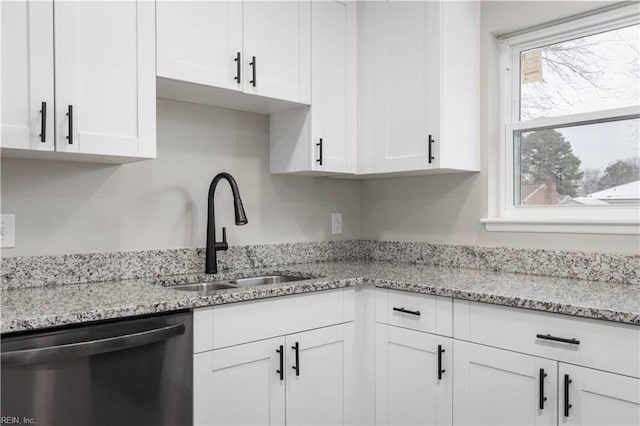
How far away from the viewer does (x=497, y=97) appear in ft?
7.97

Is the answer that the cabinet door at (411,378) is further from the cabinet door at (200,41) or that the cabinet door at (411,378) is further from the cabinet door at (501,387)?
the cabinet door at (200,41)

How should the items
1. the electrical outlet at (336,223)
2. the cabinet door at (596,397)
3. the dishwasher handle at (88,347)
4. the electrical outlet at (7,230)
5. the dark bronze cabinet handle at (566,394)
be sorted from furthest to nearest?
the electrical outlet at (336,223), the electrical outlet at (7,230), the dark bronze cabinet handle at (566,394), the cabinet door at (596,397), the dishwasher handle at (88,347)

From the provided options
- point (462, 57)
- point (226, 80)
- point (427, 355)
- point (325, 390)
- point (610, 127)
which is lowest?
point (325, 390)

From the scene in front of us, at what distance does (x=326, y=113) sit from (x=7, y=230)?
4.60ft

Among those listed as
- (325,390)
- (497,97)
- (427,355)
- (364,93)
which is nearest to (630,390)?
(427,355)

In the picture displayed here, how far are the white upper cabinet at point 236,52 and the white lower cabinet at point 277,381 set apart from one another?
102 centimetres

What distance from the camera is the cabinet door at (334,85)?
234cm

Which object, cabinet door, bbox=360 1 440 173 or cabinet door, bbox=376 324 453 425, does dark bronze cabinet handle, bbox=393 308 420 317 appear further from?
cabinet door, bbox=360 1 440 173

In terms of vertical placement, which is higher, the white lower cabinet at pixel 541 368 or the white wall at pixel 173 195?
the white wall at pixel 173 195

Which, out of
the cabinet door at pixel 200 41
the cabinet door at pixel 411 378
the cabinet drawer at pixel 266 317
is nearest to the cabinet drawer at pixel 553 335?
the cabinet door at pixel 411 378

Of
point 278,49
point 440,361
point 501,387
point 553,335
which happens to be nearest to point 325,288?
point 440,361

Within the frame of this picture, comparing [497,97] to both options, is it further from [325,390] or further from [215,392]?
[215,392]

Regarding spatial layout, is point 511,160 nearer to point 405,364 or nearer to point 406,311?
point 406,311

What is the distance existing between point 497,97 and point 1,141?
6.78 ft
